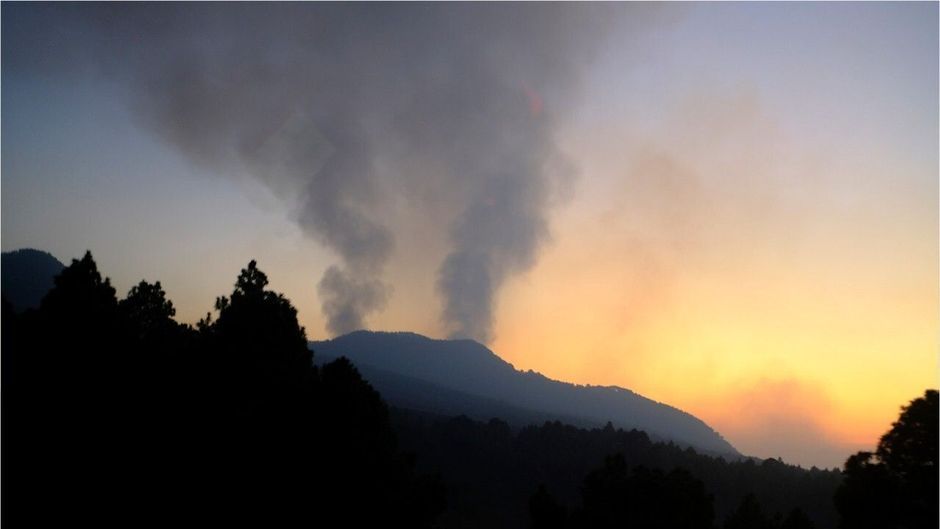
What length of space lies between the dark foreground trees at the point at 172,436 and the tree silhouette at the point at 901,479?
19.7 m

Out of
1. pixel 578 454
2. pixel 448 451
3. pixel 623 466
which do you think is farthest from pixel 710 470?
pixel 623 466

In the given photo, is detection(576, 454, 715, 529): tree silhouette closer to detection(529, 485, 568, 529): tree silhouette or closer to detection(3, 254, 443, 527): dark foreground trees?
detection(529, 485, 568, 529): tree silhouette

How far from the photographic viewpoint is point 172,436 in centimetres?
3162

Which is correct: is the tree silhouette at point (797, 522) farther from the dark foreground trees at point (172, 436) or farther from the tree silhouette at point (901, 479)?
the dark foreground trees at point (172, 436)

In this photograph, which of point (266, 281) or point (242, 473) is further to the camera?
point (266, 281)

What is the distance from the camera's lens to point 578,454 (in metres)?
150

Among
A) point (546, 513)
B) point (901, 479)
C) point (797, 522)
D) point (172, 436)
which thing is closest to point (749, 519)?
point (797, 522)

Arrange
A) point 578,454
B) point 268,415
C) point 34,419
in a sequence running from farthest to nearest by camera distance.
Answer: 1. point 578,454
2. point 268,415
3. point 34,419

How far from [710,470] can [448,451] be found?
57.1 metres

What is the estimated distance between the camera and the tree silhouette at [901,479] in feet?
76.5

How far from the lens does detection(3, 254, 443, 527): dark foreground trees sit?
91.0 ft

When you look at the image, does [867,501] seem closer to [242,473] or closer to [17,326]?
[242,473]

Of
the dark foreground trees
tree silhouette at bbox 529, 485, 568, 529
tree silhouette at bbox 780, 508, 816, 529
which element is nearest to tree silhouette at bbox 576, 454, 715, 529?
tree silhouette at bbox 529, 485, 568, 529

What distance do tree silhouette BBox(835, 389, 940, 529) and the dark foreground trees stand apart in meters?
19.7
